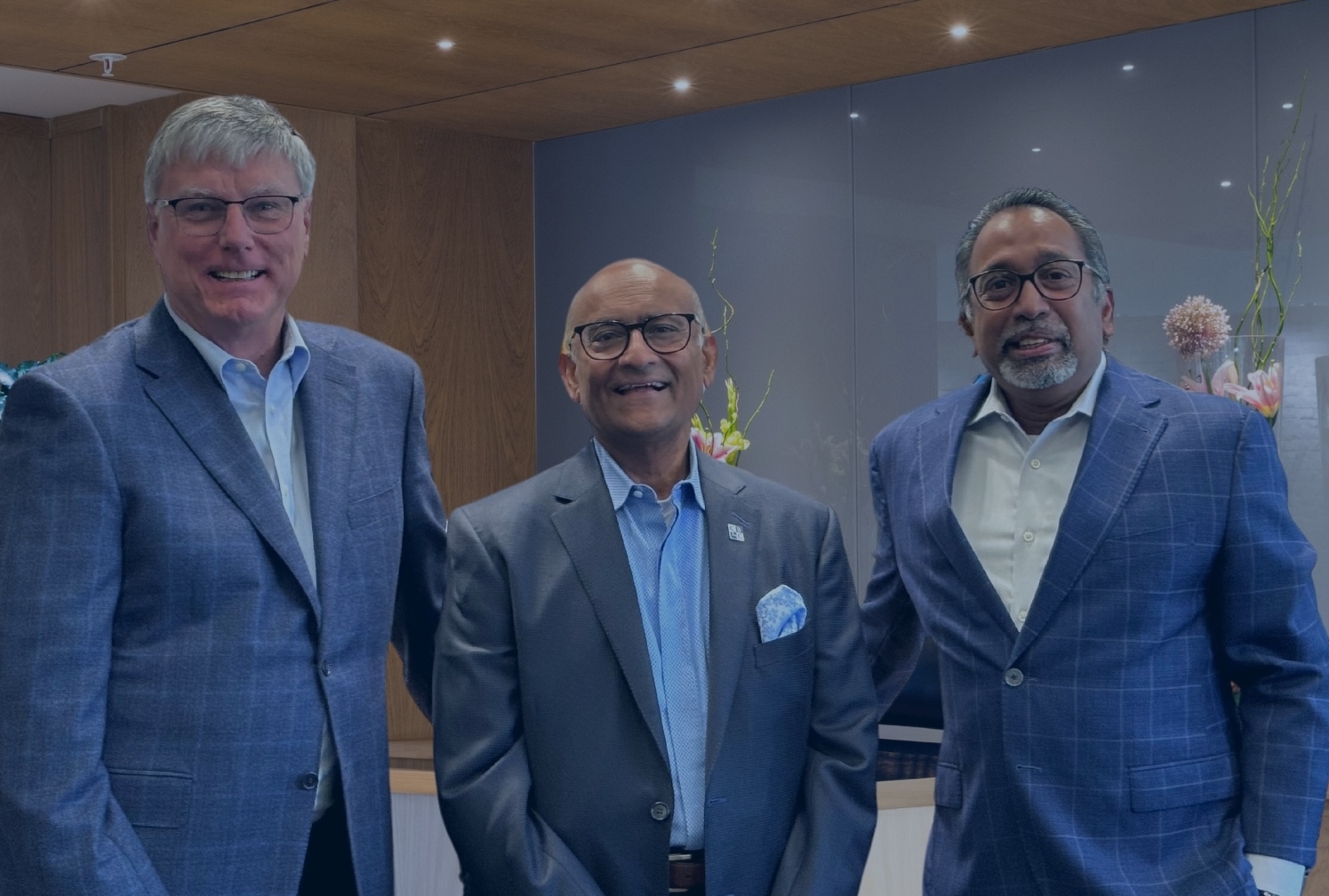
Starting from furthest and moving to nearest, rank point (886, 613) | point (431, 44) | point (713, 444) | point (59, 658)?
point (431, 44) < point (713, 444) < point (886, 613) < point (59, 658)

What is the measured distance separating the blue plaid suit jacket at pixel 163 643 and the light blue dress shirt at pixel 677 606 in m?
0.39

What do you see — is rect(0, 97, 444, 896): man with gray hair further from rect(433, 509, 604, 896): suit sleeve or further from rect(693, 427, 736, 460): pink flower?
rect(693, 427, 736, 460): pink flower

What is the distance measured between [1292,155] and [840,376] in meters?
2.01

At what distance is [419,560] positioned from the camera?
232 centimetres

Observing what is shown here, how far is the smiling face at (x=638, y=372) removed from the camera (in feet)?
7.30

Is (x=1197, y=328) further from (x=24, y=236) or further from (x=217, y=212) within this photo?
(x=24, y=236)

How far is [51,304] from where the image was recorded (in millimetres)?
7305

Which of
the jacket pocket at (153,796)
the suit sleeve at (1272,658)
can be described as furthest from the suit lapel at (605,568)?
the suit sleeve at (1272,658)

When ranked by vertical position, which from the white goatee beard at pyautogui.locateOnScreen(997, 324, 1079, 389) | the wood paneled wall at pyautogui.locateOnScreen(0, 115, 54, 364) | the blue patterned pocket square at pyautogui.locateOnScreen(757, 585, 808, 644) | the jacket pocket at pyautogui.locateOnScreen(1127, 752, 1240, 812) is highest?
the wood paneled wall at pyautogui.locateOnScreen(0, 115, 54, 364)

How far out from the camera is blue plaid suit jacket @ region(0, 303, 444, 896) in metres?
1.88

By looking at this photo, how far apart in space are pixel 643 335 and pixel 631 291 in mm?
70

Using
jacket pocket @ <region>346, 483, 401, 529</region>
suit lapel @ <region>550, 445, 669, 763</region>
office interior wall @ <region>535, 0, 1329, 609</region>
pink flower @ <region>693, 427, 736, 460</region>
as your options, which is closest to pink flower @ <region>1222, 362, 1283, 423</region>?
pink flower @ <region>693, 427, 736, 460</region>

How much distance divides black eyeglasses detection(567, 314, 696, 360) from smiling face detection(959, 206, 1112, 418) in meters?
0.44

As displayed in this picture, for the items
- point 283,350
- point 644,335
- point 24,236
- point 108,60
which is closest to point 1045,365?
point 644,335
